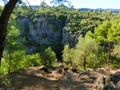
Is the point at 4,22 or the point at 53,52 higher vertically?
the point at 4,22

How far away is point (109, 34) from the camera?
115ft

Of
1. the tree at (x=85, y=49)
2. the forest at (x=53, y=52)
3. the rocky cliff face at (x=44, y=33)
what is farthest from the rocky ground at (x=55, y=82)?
the rocky cliff face at (x=44, y=33)

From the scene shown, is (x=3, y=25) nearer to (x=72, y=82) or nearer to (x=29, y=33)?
(x=72, y=82)

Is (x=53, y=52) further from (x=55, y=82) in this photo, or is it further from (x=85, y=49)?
(x=55, y=82)

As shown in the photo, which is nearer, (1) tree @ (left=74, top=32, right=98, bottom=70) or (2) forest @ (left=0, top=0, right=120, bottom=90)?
(2) forest @ (left=0, top=0, right=120, bottom=90)

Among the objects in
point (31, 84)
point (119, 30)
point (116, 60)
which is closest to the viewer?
point (31, 84)

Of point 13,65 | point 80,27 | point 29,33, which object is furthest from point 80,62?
point 29,33

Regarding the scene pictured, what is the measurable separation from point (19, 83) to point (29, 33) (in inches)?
5916

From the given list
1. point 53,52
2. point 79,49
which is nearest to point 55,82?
point 79,49

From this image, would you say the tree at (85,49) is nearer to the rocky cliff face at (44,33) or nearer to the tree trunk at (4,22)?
the tree trunk at (4,22)

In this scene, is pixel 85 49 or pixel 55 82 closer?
pixel 55 82

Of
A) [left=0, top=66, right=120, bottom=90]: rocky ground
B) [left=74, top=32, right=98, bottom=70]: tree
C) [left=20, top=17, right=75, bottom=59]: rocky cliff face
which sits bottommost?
[left=20, top=17, right=75, bottom=59]: rocky cliff face

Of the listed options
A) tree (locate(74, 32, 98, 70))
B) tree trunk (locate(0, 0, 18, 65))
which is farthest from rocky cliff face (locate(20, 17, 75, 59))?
tree trunk (locate(0, 0, 18, 65))

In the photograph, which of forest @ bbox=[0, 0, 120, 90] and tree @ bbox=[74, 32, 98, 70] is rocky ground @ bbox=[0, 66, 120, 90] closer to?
forest @ bbox=[0, 0, 120, 90]
